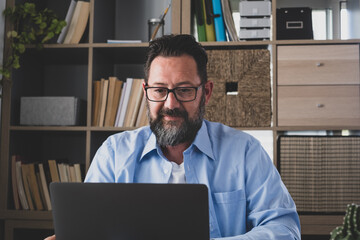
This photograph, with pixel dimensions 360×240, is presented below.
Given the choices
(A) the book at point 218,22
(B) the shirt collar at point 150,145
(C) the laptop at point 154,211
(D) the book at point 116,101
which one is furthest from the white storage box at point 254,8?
(C) the laptop at point 154,211

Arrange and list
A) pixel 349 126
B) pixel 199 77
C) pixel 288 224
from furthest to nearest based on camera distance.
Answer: pixel 349 126 → pixel 199 77 → pixel 288 224

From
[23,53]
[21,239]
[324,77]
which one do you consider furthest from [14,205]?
[324,77]

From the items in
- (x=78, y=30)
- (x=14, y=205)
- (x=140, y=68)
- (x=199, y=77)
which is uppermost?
(x=78, y=30)

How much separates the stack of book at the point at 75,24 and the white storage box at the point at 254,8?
2.88ft

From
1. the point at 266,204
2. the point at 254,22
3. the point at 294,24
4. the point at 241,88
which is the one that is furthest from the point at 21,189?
the point at 294,24

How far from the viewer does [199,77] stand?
4.62ft

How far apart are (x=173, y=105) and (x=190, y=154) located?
192 millimetres

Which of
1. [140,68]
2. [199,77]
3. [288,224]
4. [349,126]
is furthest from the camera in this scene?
[140,68]

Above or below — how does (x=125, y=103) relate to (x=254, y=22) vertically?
below

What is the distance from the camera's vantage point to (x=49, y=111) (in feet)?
7.23

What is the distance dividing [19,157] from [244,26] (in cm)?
145

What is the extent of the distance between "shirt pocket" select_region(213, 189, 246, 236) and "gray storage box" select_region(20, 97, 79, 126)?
1.16 metres

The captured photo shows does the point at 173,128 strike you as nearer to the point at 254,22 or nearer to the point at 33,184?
the point at 254,22

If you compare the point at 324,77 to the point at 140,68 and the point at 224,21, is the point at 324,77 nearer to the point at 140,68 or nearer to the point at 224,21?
the point at 224,21
